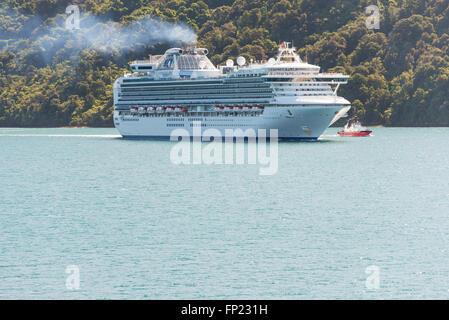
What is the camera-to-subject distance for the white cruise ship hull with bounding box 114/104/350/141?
3898 inches

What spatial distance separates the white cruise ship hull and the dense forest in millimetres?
41981

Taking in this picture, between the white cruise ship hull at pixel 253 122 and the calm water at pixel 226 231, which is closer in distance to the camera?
the calm water at pixel 226 231

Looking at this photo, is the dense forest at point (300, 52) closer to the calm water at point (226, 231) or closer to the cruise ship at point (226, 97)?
the cruise ship at point (226, 97)

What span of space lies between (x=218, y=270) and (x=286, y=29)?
158270 mm

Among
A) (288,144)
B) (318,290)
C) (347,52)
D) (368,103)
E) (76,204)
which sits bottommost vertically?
(318,290)

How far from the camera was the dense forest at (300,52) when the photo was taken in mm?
151250

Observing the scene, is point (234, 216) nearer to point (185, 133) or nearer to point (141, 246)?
point (141, 246)

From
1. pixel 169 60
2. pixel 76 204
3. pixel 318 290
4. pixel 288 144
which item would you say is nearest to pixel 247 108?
pixel 288 144

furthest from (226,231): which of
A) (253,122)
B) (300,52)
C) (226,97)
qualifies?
(300,52)

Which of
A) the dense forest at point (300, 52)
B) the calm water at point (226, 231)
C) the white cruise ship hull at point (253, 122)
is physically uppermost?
the dense forest at point (300, 52)

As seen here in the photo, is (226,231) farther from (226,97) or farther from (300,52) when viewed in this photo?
(300,52)

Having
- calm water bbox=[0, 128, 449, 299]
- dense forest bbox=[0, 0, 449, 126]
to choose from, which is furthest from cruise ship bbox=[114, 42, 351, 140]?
dense forest bbox=[0, 0, 449, 126]

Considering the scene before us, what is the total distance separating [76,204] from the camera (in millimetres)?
48125

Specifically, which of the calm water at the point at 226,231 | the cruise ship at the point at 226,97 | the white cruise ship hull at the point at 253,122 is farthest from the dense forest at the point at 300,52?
the calm water at the point at 226,231
